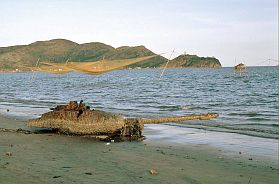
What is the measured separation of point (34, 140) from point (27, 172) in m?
4.20

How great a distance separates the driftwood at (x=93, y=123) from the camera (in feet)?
39.5

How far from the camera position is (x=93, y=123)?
1209 centimetres

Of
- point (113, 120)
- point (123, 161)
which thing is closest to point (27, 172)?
point (123, 161)

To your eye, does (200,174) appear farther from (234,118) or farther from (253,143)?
(234,118)

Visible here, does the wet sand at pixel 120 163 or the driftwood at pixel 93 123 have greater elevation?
the driftwood at pixel 93 123

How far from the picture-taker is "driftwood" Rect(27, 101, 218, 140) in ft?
39.5

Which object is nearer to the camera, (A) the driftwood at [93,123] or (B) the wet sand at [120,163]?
(B) the wet sand at [120,163]

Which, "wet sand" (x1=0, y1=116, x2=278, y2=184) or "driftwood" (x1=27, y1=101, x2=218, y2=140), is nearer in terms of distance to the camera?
"wet sand" (x1=0, y1=116, x2=278, y2=184)

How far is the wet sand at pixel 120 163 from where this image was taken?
7.13 metres

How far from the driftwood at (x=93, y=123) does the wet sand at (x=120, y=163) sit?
0.74 metres

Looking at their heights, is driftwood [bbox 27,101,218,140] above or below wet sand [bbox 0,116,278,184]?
above

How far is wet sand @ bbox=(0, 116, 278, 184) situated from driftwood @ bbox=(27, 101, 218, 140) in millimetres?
739

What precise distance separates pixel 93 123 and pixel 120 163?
12.7 feet

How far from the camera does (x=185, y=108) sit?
24109 millimetres
